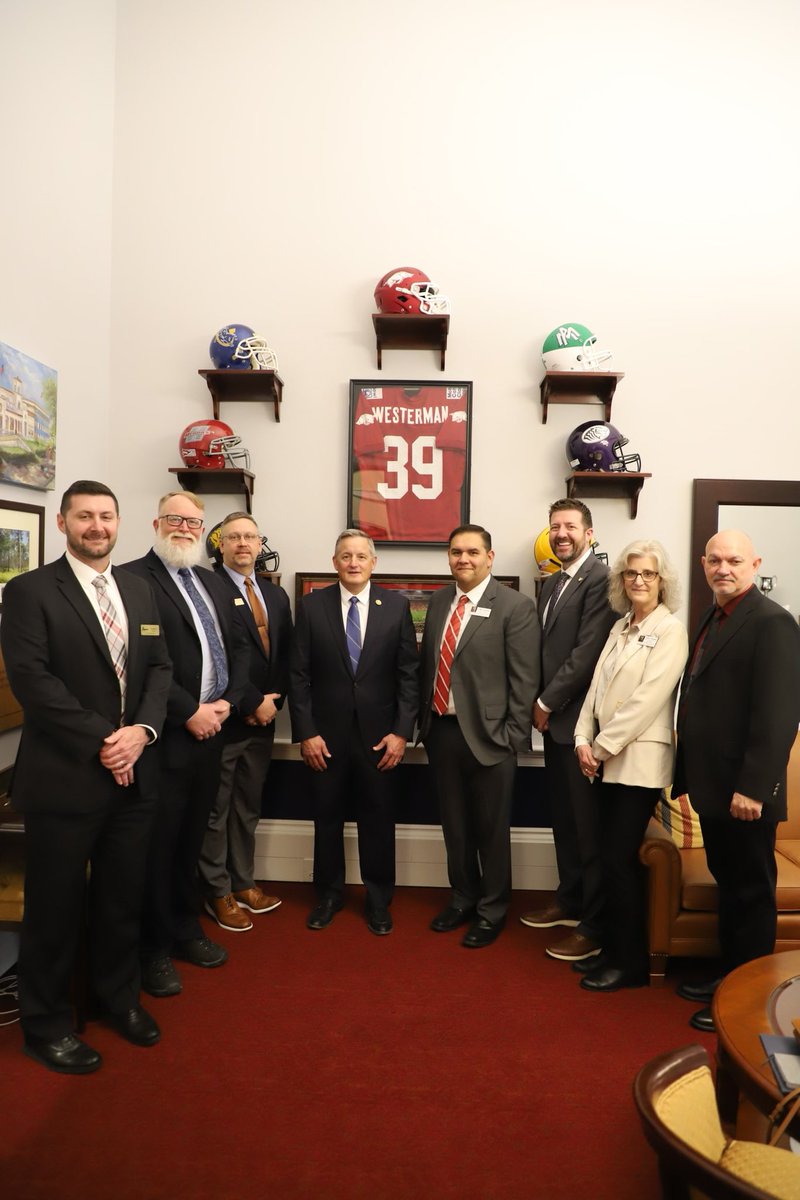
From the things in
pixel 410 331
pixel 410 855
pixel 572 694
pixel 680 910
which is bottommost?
pixel 410 855

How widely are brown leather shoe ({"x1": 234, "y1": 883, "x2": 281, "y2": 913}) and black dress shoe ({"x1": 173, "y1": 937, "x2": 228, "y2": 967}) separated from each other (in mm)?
446

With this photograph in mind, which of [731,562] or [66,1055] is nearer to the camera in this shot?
[66,1055]

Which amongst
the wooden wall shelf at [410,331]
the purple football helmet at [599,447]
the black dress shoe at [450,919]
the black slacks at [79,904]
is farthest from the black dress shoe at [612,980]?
the wooden wall shelf at [410,331]

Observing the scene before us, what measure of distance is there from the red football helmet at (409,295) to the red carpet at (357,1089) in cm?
302

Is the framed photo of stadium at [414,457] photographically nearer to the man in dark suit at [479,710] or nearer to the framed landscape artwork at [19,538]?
the man in dark suit at [479,710]

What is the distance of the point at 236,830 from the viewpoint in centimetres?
354

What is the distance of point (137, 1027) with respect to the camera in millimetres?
2506

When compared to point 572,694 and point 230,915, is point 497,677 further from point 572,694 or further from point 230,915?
point 230,915

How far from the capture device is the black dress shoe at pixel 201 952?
304 centimetres

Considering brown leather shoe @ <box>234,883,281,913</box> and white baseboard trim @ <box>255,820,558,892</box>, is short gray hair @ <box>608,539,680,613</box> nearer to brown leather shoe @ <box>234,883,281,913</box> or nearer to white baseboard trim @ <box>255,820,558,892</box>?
white baseboard trim @ <box>255,820,558,892</box>

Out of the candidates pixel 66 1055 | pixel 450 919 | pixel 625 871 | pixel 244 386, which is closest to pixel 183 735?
pixel 66 1055

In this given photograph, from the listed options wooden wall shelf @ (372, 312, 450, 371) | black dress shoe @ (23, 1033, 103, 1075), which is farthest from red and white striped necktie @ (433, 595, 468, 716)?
black dress shoe @ (23, 1033, 103, 1075)

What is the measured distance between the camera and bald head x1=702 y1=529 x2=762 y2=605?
2605 millimetres

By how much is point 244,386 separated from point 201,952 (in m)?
2.73
